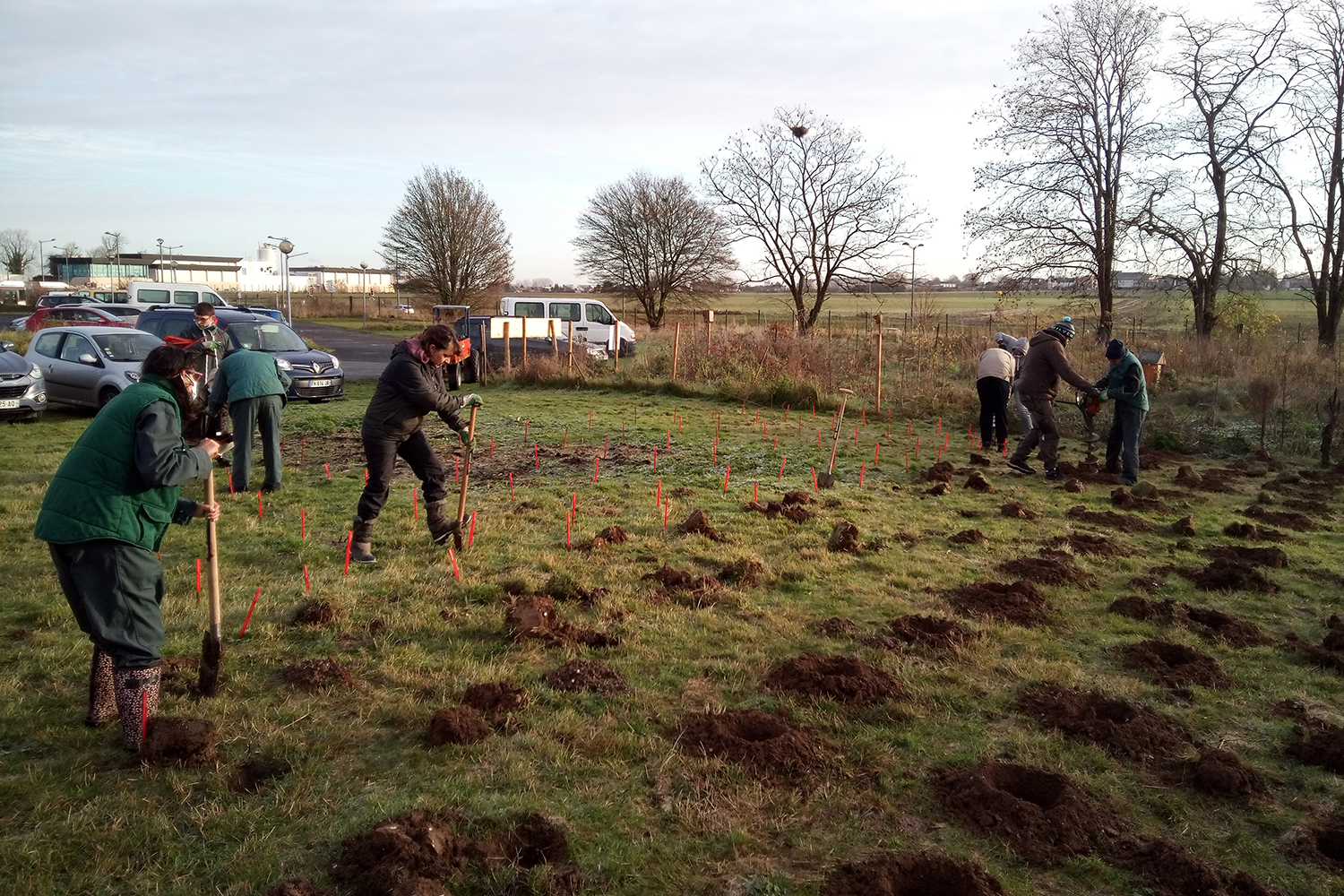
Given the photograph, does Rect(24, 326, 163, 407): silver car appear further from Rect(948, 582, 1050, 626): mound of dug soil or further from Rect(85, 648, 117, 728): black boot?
Rect(948, 582, 1050, 626): mound of dug soil

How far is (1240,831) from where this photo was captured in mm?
3400

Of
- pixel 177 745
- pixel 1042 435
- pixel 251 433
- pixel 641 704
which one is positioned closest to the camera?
pixel 177 745

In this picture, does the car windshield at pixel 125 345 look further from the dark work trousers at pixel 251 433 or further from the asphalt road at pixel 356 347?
the dark work trousers at pixel 251 433

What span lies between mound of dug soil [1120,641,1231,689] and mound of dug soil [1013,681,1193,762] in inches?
21.4

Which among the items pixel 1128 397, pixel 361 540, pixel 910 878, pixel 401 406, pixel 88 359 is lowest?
pixel 910 878

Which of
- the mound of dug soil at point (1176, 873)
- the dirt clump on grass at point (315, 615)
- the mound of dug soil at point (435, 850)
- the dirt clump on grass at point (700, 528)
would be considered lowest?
the mound of dug soil at point (1176, 873)

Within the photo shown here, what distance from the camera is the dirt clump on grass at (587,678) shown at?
14.7 ft

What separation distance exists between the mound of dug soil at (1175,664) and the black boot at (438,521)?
456 centimetres

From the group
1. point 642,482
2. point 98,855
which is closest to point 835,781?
point 98,855

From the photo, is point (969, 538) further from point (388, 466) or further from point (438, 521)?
point (388, 466)

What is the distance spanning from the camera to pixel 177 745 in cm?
372

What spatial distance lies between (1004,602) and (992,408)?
6.83m

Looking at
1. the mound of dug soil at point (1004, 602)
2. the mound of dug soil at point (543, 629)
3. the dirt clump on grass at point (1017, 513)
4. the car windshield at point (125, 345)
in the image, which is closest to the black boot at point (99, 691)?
the mound of dug soil at point (543, 629)

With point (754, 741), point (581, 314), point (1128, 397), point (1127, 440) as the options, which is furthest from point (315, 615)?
point (581, 314)
